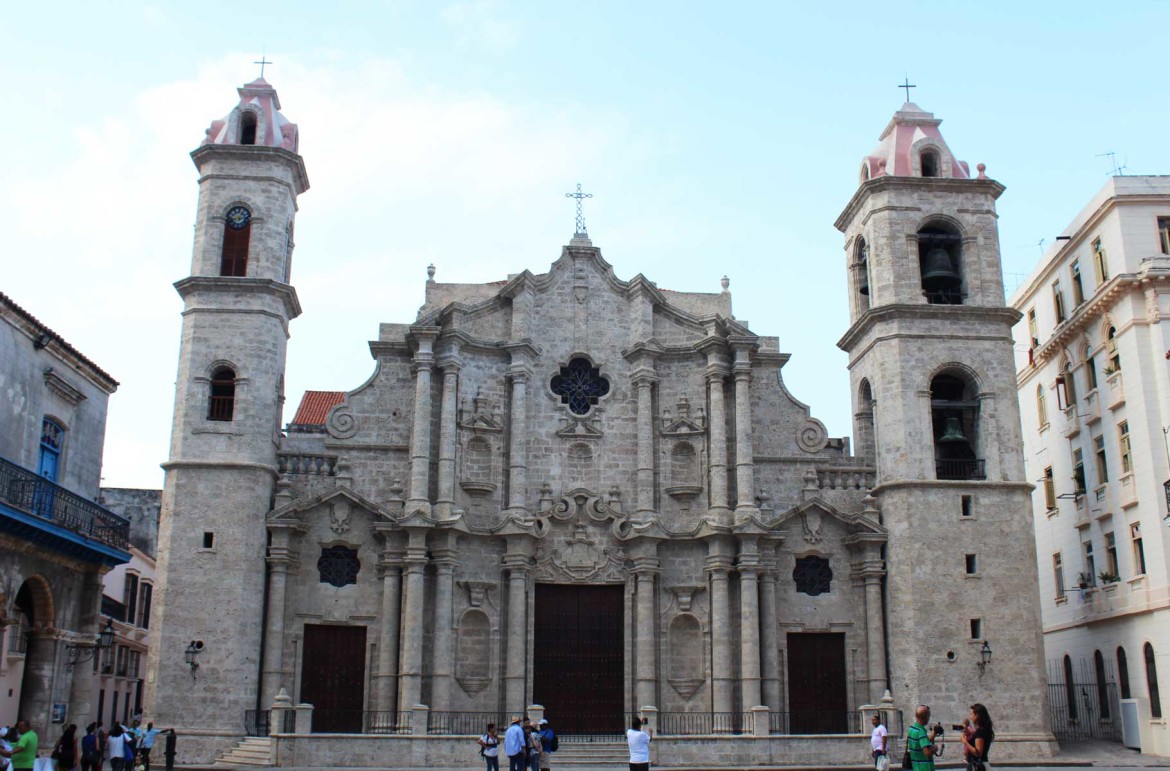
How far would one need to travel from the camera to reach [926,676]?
89.3 feet

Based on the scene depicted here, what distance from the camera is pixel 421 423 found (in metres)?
29.4

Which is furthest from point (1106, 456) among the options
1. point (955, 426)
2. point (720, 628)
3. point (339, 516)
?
point (339, 516)

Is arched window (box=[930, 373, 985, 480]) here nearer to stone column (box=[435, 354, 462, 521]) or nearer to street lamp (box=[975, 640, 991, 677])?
street lamp (box=[975, 640, 991, 677])

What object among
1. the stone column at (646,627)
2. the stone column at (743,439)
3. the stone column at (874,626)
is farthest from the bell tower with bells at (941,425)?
the stone column at (646,627)

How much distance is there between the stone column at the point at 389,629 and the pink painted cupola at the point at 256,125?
34.8 ft

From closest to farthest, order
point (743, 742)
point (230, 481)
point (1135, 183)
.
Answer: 1. point (743, 742)
2. point (230, 481)
3. point (1135, 183)

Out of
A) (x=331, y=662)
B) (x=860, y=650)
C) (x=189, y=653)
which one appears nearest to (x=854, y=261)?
(x=860, y=650)

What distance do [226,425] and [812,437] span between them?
14294 millimetres

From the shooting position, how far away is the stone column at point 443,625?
90.6 ft

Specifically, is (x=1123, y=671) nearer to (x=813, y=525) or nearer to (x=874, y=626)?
(x=874, y=626)

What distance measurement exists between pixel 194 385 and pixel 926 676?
1784 centimetres

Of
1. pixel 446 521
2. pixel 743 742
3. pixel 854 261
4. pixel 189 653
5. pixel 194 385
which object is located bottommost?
pixel 743 742

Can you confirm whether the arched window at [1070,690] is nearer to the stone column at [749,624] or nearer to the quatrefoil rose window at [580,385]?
the stone column at [749,624]

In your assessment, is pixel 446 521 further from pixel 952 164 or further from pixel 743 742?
pixel 952 164
